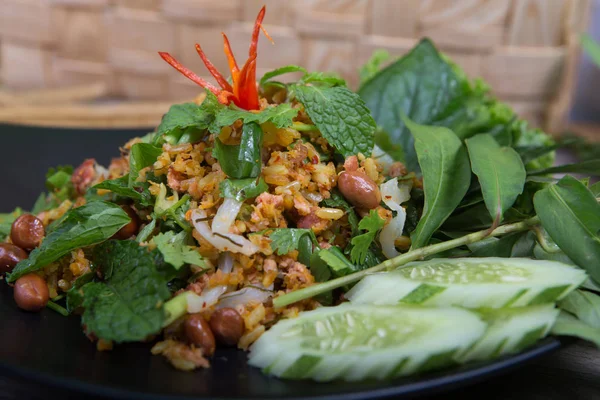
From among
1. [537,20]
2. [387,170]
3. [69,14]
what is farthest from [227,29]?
[387,170]

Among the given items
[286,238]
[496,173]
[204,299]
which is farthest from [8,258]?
[496,173]

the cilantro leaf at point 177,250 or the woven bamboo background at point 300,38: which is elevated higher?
the woven bamboo background at point 300,38

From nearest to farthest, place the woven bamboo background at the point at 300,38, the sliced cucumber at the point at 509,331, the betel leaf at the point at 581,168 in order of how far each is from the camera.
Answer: the sliced cucumber at the point at 509,331 < the betel leaf at the point at 581,168 < the woven bamboo background at the point at 300,38

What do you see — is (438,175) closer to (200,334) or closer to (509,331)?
(509,331)

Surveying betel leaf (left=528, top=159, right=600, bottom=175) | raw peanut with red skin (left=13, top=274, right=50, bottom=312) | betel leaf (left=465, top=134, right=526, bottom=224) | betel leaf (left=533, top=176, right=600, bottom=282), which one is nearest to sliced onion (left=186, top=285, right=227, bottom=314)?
raw peanut with red skin (left=13, top=274, right=50, bottom=312)

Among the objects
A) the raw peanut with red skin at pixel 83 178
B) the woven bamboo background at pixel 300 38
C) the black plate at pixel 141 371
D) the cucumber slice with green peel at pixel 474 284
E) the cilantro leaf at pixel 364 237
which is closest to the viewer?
the black plate at pixel 141 371

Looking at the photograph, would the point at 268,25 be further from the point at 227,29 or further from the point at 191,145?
the point at 191,145

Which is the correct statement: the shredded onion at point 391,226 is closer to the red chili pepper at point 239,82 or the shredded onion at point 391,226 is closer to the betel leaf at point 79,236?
the red chili pepper at point 239,82

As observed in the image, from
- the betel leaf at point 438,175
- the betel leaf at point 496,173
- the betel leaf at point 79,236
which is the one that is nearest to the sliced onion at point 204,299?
the betel leaf at point 79,236
